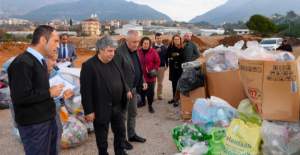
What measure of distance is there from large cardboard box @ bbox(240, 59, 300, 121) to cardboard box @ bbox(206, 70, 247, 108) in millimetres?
913

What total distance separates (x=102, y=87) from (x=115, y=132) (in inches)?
23.5

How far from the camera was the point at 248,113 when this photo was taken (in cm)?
409

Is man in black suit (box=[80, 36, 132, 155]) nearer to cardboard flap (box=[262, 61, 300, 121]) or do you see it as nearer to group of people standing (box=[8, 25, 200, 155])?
group of people standing (box=[8, 25, 200, 155])

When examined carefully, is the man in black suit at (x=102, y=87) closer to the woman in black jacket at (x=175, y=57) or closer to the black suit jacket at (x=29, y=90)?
the black suit jacket at (x=29, y=90)

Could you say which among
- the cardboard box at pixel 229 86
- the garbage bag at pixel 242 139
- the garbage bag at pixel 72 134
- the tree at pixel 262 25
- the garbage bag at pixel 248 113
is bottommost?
the garbage bag at pixel 72 134

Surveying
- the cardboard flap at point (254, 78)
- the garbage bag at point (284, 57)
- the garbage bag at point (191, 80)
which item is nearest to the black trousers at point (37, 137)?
the cardboard flap at point (254, 78)

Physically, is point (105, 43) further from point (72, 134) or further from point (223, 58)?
point (223, 58)

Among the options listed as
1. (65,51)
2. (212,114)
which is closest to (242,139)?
(212,114)

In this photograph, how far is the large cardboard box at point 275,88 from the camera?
11.7 ft

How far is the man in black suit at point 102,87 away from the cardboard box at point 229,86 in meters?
1.73

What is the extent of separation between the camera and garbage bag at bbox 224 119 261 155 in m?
3.53

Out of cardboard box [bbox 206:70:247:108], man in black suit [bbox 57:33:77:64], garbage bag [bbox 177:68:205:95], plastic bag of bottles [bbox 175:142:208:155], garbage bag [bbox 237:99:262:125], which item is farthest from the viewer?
man in black suit [bbox 57:33:77:64]

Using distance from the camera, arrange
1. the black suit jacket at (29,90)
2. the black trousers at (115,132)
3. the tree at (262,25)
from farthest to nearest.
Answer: the tree at (262,25) → the black trousers at (115,132) → the black suit jacket at (29,90)

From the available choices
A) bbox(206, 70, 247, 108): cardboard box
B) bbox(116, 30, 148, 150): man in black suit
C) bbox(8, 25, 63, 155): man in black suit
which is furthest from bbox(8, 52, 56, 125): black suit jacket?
bbox(206, 70, 247, 108): cardboard box
